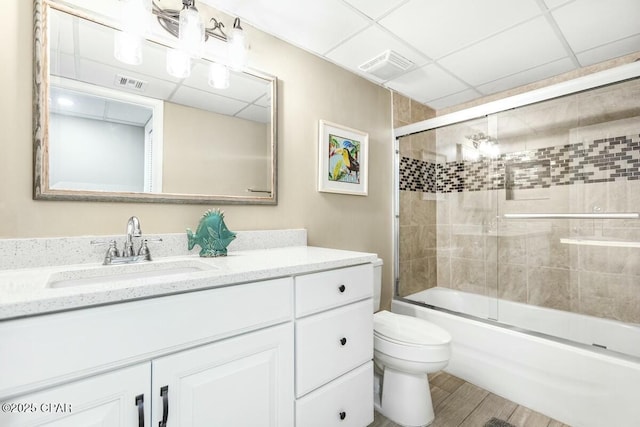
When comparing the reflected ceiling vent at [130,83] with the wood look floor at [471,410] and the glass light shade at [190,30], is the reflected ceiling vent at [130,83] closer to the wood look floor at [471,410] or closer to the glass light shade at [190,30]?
the glass light shade at [190,30]

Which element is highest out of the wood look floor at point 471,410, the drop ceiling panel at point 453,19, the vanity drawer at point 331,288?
the drop ceiling panel at point 453,19

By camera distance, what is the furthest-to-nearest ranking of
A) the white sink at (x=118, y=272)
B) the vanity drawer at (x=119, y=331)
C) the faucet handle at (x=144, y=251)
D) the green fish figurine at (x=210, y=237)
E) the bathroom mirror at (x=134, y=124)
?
the green fish figurine at (x=210, y=237), the faucet handle at (x=144, y=251), the bathroom mirror at (x=134, y=124), the white sink at (x=118, y=272), the vanity drawer at (x=119, y=331)

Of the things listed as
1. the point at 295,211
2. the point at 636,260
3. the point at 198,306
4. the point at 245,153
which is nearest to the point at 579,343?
the point at 636,260

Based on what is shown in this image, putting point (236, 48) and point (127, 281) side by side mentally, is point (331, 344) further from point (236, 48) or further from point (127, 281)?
point (236, 48)

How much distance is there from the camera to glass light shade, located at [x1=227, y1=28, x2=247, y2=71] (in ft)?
4.83

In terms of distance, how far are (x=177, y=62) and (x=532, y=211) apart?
2.63 meters

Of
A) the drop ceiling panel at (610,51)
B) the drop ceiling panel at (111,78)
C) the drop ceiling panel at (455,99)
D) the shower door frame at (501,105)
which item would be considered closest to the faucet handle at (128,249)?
the drop ceiling panel at (111,78)

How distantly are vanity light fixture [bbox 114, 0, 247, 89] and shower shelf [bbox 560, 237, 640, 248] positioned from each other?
8.26ft

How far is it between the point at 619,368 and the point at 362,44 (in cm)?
221

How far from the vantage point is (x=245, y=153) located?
1.64 m

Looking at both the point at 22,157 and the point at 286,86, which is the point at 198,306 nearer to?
the point at 22,157

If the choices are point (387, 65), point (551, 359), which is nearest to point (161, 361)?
point (551, 359)

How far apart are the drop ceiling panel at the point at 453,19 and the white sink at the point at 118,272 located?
162cm

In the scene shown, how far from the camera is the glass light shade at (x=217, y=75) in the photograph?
1513 millimetres
